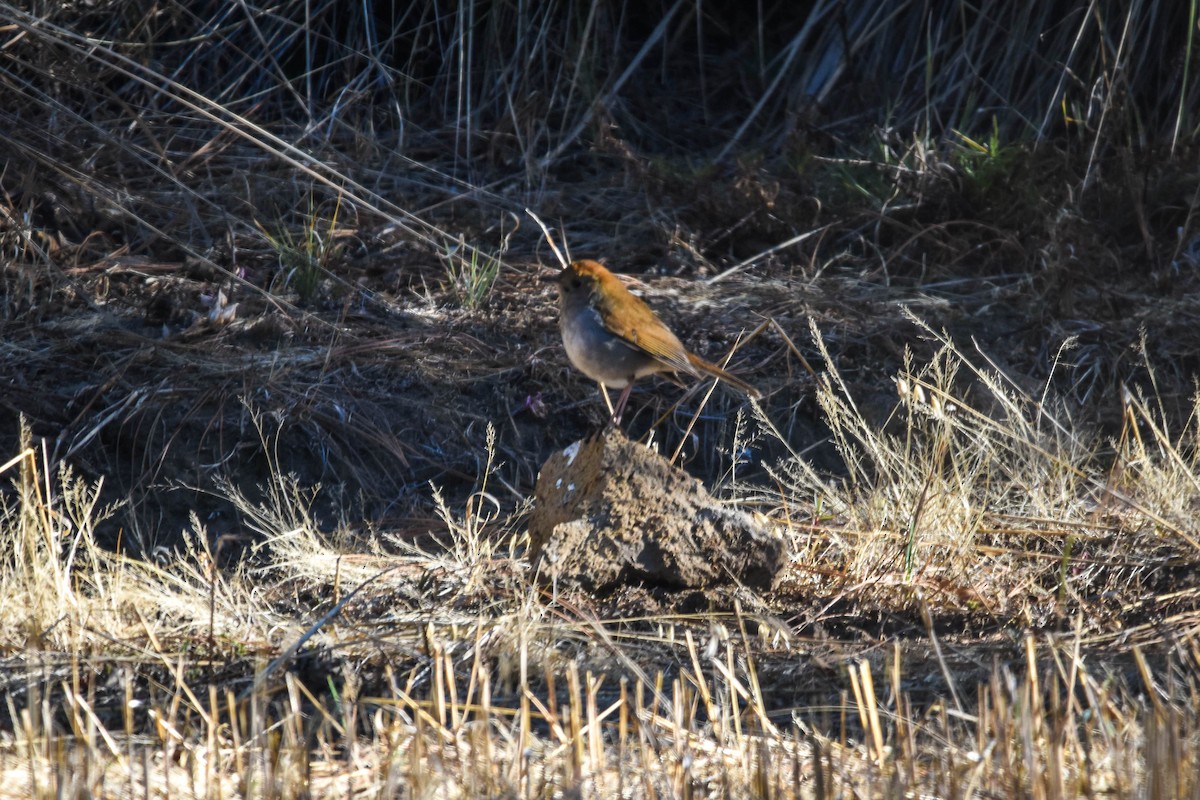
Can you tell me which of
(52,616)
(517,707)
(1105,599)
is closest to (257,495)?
(52,616)

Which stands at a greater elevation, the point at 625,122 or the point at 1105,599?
the point at 625,122

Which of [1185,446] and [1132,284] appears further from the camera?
[1132,284]

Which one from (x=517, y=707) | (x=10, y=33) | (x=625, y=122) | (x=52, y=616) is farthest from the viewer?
(x=625, y=122)

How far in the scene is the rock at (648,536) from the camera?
4.28 meters

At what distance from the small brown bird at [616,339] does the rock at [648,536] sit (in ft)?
1.72

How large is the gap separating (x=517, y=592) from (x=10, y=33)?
4.90m

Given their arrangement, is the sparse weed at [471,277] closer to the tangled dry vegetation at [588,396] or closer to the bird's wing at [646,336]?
the tangled dry vegetation at [588,396]

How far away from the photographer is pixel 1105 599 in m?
4.30

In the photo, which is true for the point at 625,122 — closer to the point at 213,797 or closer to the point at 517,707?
the point at 517,707

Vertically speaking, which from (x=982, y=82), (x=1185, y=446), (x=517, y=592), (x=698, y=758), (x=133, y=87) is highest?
(x=133, y=87)

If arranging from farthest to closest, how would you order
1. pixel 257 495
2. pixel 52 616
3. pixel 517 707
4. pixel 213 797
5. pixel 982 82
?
pixel 982 82
pixel 257 495
pixel 52 616
pixel 517 707
pixel 213 797

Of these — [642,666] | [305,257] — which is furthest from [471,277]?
[642,666]

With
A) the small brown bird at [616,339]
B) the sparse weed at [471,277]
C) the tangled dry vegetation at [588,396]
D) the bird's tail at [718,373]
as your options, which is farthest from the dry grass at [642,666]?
Result: the sparse weed at [471,277]

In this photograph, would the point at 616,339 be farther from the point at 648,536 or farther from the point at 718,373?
the point at 648,536
